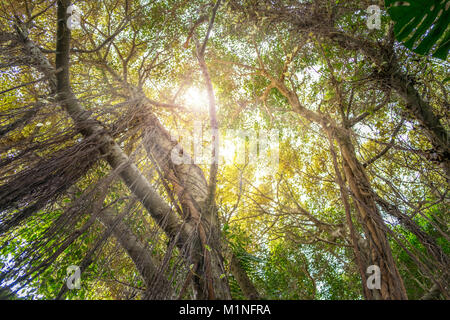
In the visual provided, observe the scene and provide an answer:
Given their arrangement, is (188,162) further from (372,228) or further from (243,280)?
(372,228)

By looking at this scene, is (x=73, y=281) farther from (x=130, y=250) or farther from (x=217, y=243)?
(x=217, y=243)

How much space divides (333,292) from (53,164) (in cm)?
472

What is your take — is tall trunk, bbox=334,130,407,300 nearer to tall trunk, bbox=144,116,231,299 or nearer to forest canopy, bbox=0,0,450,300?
forest canopy, bbox=0,0,450,300

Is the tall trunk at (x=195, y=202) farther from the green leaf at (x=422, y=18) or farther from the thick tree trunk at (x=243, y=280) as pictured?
the green leaf at (x=422, y=18)

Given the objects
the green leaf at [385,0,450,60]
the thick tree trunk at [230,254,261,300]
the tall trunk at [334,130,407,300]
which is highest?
the green leaf at [385,0,450,60]

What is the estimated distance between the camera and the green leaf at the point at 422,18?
1499 millimetres

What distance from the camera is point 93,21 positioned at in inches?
144

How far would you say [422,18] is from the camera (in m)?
1.57

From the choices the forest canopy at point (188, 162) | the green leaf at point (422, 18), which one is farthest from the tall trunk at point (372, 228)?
the green leaf at point (422, 18)

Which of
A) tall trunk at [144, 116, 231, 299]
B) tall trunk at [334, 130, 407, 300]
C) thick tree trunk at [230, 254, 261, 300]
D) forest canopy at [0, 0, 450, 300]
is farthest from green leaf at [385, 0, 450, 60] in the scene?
thick tree trunk at [230, 254, 261, 300]

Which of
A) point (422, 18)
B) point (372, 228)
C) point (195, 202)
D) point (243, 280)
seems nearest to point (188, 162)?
point (195, 202)

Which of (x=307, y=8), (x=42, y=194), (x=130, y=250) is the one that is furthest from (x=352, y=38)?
(x=42, y=194)

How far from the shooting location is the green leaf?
1.50 metres

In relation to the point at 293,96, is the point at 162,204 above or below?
below
